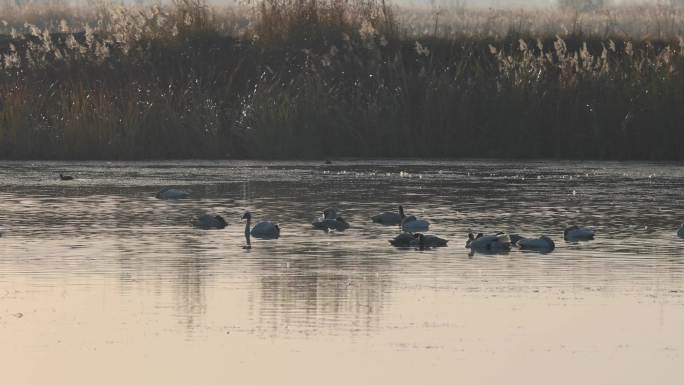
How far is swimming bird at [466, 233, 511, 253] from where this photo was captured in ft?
42.6

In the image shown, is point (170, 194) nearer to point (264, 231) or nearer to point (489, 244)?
point (264, 231)

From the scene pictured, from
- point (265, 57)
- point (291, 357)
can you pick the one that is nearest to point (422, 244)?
point (291, 357)

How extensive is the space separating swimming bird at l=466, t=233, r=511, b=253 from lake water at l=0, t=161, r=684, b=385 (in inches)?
6.3

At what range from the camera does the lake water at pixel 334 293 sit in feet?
26.6

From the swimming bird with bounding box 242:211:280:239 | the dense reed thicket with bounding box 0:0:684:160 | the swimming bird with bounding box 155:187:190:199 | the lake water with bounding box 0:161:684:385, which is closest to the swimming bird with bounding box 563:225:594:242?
the lake water with bounding box 0:161:684:385

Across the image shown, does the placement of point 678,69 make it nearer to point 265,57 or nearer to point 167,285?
point 265,57

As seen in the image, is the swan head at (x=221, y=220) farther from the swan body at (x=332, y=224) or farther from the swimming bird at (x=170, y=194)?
the swimming bird at (x=170, y=194)

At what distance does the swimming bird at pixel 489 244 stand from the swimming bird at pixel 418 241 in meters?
0.29

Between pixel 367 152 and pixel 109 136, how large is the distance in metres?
3.78

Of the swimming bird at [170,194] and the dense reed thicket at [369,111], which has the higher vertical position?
the dense reed thicket at [369,111]

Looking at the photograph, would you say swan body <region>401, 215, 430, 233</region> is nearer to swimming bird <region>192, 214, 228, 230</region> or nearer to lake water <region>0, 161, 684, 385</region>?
lake water <region>0, 161, 684, 385</region>

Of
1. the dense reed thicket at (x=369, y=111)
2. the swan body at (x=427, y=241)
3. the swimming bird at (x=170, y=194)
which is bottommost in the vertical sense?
the swimming bird at (x=170, y=194)

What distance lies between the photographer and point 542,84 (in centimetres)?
2530

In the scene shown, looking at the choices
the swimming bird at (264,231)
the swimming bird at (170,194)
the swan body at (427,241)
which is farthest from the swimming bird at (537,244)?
the swimming bird at (170,194)
